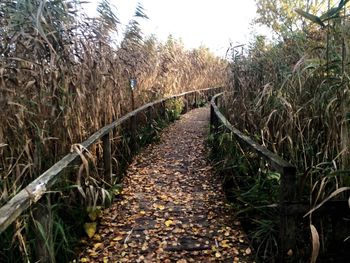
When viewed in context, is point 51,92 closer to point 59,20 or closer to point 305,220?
point 59,20

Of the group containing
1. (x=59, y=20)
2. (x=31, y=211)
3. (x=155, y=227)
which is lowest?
(x=155, y=227)

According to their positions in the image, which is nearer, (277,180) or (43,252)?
(43,252)

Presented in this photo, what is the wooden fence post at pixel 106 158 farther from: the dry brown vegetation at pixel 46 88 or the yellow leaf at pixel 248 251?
the yellow leaf at pixel 248 251

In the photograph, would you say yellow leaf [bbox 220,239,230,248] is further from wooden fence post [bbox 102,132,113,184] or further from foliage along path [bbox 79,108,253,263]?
wooden fence post [bbox 102,132,113,184]

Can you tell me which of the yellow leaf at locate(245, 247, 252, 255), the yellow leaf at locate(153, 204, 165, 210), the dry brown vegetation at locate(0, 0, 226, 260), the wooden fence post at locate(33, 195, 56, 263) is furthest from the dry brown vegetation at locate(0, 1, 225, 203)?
the yellow leaf at locate(245, 247, 252, 255)

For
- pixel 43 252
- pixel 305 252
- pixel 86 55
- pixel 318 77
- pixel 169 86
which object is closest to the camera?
pixel 43 252

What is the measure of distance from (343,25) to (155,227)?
2.07 meters

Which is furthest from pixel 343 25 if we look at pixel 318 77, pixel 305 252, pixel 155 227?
pixel 155 227

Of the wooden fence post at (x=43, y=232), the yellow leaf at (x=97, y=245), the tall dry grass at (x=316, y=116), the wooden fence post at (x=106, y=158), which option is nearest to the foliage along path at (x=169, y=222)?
the yellow leaf at (x=97, y=245)

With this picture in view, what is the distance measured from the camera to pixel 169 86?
10344mm

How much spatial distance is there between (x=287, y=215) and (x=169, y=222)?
47.0 inches

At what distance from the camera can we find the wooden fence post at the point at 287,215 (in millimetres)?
2174

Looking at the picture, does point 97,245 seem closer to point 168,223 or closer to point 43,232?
point 168,223

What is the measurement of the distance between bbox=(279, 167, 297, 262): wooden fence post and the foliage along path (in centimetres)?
36
